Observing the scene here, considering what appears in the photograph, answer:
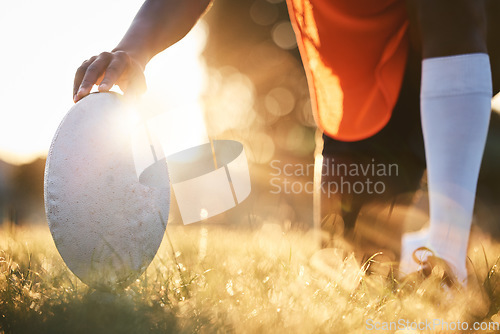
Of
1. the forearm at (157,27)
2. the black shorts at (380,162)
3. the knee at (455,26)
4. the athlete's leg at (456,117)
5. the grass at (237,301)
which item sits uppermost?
the forearm at (157,27)

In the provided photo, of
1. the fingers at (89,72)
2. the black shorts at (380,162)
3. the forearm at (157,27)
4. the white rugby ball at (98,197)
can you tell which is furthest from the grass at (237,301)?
the forearm at (157,27)

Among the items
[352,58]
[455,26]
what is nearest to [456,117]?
[455,26]

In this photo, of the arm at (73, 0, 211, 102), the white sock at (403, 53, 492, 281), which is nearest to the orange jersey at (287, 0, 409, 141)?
the arm at (73, 0, 211, 102)

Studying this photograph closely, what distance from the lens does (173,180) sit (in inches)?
75.6

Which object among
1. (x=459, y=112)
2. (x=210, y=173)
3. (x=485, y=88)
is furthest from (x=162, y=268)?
(x=485, y=88)

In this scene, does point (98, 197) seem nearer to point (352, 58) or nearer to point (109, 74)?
point (109, 74)

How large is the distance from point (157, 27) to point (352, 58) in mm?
911

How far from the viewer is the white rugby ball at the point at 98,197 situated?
4.66ft

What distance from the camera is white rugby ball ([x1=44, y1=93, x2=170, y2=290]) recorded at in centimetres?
142

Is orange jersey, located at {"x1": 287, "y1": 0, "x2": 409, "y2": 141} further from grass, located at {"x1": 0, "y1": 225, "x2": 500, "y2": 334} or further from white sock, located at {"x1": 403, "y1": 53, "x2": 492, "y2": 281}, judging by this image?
grass, located at {"x1": 0, "y1": 225, "x2": 500, "y2": 334}

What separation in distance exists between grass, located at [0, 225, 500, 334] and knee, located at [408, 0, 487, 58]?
0.70 metres

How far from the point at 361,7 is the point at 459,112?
817 millimetres

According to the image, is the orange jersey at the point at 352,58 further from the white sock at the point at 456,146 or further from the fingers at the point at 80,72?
the fingers at the point at 80,72

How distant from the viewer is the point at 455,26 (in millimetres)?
1339
